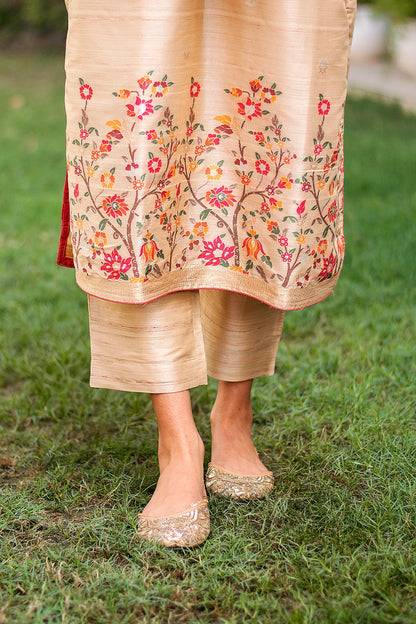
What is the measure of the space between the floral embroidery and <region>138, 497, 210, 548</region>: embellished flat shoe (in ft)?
1.46

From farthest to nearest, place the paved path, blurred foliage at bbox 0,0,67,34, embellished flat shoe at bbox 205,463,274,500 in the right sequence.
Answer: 1. blurred foliage at bbox 0,0,67,34
2. the paved path
3. embellished flat shoe at bbox 205,463,274,500

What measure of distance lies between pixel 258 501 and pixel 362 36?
7784mm

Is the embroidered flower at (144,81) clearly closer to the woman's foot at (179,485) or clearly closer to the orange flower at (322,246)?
the orange flower at (322,246)

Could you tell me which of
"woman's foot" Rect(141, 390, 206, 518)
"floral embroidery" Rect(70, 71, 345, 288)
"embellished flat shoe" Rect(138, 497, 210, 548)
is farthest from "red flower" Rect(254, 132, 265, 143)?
"embellished flat shoe" Rect(138, 497, 210, 548)

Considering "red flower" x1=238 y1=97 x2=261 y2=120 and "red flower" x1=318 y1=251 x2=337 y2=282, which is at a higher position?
"red flower" x1=238 y1=97 x2=261 y2=120

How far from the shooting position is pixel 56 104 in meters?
6.23

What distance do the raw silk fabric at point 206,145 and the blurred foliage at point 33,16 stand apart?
9547mm

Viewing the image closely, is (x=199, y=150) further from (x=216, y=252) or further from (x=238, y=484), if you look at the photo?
(x=238, y=484)

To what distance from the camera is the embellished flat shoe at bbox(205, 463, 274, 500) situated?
1.46 meters

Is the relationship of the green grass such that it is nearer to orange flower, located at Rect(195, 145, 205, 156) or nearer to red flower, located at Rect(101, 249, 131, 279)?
red flower, located at Rect(101, 249, 131, 279)

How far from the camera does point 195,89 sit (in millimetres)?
1243

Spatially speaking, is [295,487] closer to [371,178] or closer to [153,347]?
[153,347]

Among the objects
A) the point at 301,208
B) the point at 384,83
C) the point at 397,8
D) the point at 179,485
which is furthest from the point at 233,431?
the point at 397,8

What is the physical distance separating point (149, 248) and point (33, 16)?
10098mm
